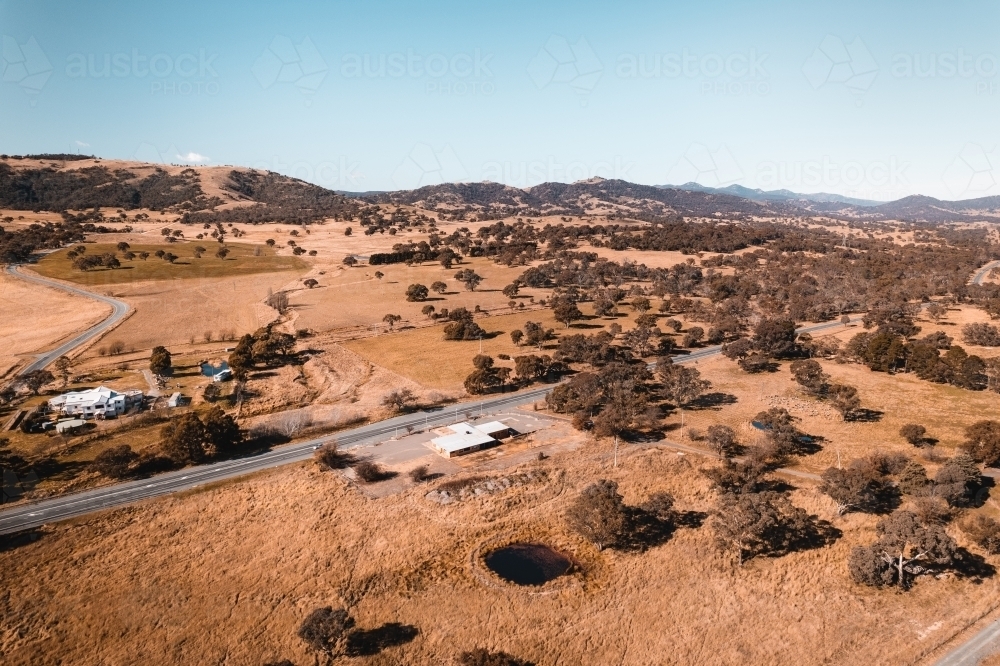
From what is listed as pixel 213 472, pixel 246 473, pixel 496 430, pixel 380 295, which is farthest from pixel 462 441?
pixel 380 295

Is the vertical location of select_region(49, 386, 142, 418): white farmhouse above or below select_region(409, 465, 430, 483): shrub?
above

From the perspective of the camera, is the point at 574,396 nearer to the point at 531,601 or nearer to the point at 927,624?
the point at 531,601

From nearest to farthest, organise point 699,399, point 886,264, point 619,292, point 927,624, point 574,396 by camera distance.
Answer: point 927,624 < point 574,396 < point 699,399 < point 619,292 < point 886,264

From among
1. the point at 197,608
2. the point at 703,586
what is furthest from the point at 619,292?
the point at 197,608

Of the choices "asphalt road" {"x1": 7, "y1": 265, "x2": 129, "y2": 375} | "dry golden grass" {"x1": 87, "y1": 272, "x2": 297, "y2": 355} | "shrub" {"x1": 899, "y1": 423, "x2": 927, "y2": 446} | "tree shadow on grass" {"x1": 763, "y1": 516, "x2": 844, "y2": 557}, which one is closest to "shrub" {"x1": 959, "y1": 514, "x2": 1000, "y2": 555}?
"tree shadow on grass" {"x1": 763, "y1": 516, "x2": 844, "y2": 557}

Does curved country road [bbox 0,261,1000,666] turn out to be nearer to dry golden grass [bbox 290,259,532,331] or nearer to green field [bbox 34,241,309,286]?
dry golden grass [bbox 290,259,532,331]
